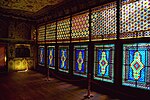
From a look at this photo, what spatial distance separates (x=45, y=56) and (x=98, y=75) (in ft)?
14.9

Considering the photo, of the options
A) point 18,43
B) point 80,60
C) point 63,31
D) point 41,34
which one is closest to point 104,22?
point 80,60

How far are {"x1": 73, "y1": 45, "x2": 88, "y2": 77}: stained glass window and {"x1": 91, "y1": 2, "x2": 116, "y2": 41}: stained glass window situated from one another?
77cm

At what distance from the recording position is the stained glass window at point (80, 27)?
240 inches

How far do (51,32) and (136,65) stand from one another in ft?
18.2

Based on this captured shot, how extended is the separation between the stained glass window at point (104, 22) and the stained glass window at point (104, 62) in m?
0.41

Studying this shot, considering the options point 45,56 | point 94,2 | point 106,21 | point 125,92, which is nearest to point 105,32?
point 106,21

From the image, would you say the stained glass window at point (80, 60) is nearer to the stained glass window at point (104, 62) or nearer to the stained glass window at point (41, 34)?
the stained glass window at point (104, 62)

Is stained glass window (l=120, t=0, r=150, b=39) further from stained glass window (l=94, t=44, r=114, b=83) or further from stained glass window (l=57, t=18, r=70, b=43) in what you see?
stained glass window (l=57, t=18, r=70, b=43)

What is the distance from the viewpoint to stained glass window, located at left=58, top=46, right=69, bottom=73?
709 cm

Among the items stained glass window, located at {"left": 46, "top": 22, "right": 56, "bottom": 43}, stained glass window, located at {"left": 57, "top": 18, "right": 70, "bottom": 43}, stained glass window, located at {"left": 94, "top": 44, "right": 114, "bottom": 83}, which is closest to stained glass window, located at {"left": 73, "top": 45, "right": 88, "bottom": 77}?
stained glass window, located at {"left": 94, "top": 44, "right": 114, "bottom": 83}

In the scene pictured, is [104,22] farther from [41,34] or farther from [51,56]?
[41,34]

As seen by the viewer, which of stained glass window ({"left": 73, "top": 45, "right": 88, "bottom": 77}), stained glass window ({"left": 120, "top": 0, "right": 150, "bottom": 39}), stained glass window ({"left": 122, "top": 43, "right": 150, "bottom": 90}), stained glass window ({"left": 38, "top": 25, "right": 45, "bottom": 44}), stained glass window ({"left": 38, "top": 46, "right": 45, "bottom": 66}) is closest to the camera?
stained glass window ({"left": 122, "top": 43, "right": 150, "bottom": 90})

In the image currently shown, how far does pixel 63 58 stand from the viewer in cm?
735

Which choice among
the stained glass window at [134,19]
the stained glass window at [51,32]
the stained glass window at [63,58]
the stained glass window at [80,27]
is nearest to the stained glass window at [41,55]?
the stained glass window at [51,32]
